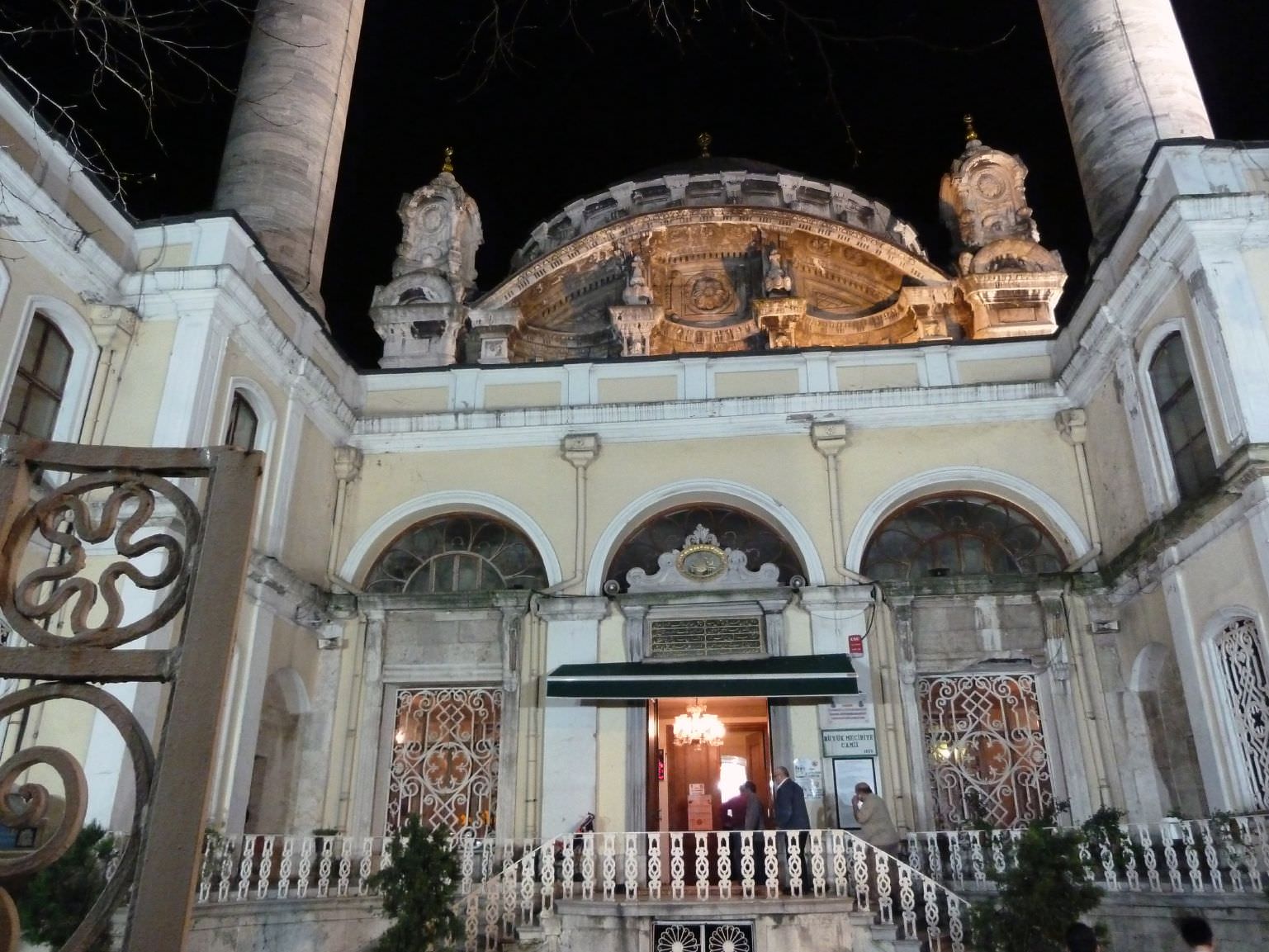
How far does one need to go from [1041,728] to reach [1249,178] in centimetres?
652

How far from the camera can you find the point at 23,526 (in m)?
2.30

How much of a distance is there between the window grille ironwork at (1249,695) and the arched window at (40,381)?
37.8 ft

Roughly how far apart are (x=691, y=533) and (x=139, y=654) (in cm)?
1117

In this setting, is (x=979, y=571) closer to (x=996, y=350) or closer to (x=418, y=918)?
(x=996, y=350)

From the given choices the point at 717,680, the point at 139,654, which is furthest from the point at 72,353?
the point at 139,654

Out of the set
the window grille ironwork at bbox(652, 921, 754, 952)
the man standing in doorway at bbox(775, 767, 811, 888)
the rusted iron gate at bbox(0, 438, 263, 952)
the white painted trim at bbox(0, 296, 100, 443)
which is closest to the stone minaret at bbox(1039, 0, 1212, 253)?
the man standing in doorway at bbox(775, 767, 811, 888)

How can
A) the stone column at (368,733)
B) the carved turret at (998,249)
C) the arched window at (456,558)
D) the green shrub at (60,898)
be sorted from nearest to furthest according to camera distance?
the green shrub at (60,898) → the stone column at (368,733) → the arched window at (456,558) → the carved turret at (998,249)

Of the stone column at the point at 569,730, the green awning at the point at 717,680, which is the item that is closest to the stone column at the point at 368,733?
the stone column at the point at 569,730

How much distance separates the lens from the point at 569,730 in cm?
1180

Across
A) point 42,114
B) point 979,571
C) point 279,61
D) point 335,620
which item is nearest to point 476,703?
point 335,620

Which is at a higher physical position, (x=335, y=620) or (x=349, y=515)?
(x=349, y=515)

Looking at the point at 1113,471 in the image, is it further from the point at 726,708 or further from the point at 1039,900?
the point at 726,708

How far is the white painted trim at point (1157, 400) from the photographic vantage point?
379 inches

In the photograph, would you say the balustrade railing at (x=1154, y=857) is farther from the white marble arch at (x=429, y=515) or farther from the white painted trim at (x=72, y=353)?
the white painted trim at (x=72, y=353)
